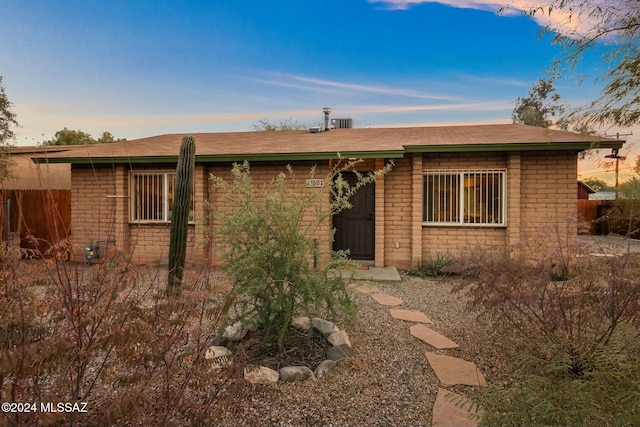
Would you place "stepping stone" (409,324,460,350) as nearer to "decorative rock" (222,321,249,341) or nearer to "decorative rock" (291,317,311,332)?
"decorative rock" (291,317,311,332)

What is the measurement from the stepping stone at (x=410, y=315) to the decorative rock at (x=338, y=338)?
149cm

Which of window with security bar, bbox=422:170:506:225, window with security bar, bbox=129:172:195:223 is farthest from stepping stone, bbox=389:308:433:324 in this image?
window with security bar, bbox=129:172:195:223

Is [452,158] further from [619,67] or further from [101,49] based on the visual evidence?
[101,49]

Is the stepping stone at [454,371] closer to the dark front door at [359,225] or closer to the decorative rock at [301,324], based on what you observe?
the decorative rock at [301,324]

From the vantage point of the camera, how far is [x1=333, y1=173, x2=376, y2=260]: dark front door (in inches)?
Result: 362

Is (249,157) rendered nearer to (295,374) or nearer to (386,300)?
(386,300)

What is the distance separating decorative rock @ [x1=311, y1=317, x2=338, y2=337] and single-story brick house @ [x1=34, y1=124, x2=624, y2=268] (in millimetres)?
3422

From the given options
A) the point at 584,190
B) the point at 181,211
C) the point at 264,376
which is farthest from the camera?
the point at 584,190

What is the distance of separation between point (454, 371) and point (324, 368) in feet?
4.07

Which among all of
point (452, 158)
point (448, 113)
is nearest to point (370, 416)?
point (452, 158)

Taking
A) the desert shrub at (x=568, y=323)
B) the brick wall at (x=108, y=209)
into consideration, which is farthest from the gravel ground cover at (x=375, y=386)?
the brick wall at (x=108, y=209)

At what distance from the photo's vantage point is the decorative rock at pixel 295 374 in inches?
124

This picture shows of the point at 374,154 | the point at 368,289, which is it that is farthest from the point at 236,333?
the point at 374,154

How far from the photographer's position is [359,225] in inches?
365
